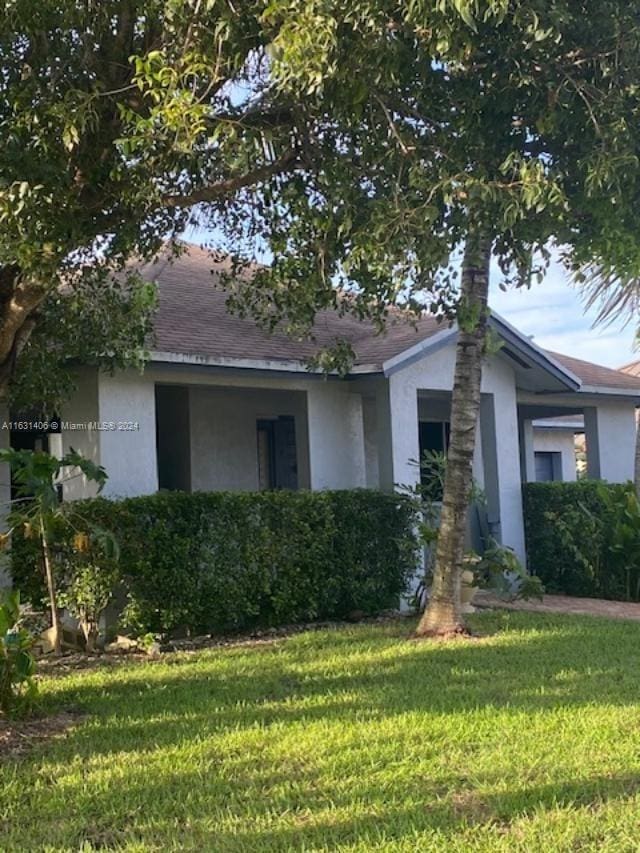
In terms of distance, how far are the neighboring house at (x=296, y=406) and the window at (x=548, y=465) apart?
8049 mm

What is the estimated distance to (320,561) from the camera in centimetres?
1152

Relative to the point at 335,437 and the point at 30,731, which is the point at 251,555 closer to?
the point at 335,437

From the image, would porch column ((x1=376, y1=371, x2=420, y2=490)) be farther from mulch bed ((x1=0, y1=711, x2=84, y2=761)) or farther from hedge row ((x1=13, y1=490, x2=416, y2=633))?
mulch bed ((x1=0, y1=711, x2=84, y2=761))

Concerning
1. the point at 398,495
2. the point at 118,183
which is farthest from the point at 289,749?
the point at 398,495

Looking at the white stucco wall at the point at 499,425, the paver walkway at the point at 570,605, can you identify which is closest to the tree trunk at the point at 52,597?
the paver walkway at the point at 570,605

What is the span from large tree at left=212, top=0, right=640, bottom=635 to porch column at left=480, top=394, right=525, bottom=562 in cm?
691

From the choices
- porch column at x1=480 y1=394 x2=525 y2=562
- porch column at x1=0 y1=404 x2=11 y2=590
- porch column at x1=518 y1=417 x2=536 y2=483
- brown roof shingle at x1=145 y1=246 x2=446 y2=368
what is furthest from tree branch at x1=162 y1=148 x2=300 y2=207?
porch column at x1=518 y1=417 x2=536 y2=483

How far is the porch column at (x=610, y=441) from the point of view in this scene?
17953 mm

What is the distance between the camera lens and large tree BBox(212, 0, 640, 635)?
21.2 ft

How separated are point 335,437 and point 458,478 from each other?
3651mm

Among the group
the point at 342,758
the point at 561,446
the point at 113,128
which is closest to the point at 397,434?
the point at 113,128

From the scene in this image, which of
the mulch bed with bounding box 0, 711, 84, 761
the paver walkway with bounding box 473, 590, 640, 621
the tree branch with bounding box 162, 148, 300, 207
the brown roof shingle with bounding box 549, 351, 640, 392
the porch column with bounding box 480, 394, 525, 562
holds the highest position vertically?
the tree branch with bounding box 162, 148, 300, 207

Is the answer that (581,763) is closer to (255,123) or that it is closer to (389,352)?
(255,123)

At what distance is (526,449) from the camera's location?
64.9ft
